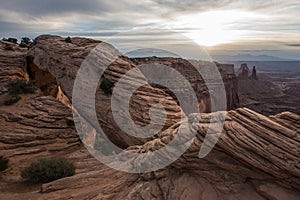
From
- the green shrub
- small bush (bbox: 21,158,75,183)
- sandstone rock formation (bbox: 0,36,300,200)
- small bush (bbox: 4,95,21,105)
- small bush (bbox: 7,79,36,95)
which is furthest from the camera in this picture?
small bush (bbox: 7,79,36,95)

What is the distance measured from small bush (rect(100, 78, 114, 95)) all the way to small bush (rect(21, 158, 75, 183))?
7286 millimetres

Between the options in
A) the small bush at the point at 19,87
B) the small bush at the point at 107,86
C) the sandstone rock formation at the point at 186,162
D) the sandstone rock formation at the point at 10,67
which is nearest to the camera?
the sandstone rock formation at the point at 186,162

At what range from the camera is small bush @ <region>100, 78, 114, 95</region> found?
20250 mm

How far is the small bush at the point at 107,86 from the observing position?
20.2 m

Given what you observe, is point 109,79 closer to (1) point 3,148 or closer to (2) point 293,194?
(1) point 3,148

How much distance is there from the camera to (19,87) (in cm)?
2320

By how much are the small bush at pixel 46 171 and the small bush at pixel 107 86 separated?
287 inches

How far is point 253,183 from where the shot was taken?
9.39 metres

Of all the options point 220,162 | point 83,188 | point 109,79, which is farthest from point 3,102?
point 220,162

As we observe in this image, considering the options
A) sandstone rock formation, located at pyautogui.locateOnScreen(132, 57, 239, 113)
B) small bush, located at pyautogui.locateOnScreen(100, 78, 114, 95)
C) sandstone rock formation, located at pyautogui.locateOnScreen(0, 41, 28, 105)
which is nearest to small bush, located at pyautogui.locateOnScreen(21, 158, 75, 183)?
small bush, located at pyautogui.locateOnScreen(100, 78, 114, 95)

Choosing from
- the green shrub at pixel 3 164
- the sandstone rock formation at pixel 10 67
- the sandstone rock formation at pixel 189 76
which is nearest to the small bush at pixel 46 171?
the green shrub at pixel 3 164

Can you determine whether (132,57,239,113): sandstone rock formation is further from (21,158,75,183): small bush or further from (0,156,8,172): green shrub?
(21,158,75,183): small bush

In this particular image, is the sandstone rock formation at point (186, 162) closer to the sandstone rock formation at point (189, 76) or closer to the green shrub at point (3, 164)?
the green shrub at point (3, 164)

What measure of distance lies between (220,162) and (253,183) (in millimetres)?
1172
